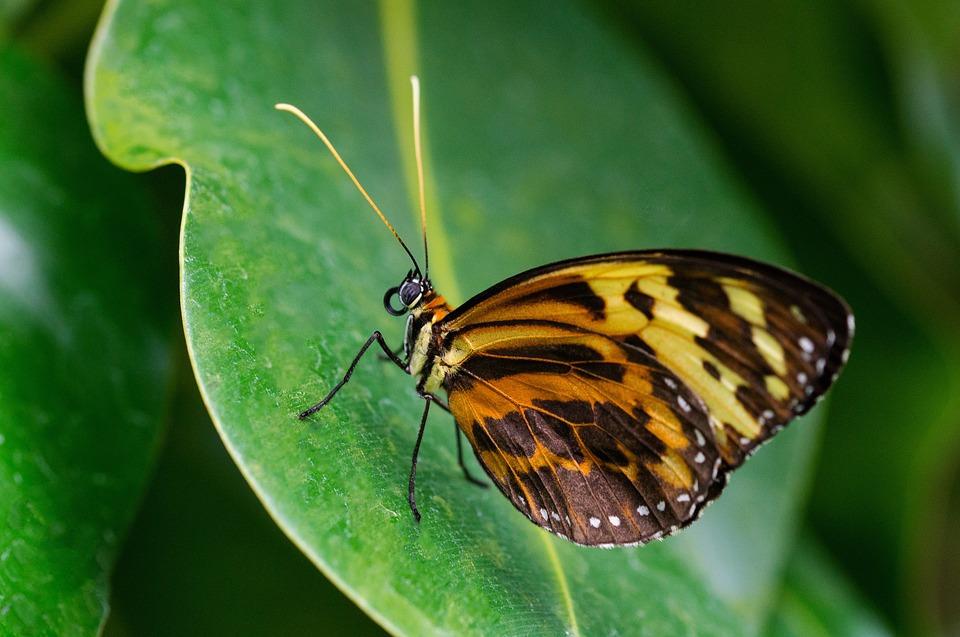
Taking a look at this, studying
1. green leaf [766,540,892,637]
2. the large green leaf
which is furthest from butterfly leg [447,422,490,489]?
the large green leaf

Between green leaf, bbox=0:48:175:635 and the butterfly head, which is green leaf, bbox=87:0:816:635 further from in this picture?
green leaf, bbox=0:48:175:635

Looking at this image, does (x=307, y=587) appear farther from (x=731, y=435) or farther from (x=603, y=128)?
(x=603, y=128)

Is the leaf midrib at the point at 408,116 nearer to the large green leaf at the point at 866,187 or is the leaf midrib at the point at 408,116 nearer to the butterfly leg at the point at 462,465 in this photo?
the butterfly leg at the point at 462,465

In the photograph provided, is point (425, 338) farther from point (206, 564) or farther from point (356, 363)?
point (206, 564)

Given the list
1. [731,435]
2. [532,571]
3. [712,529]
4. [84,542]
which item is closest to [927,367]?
[712,529]

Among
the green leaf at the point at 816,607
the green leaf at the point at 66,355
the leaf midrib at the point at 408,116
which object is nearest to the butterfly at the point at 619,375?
the leaf midrib at the point at 408,116

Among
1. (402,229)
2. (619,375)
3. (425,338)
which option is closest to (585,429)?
(619,375)
